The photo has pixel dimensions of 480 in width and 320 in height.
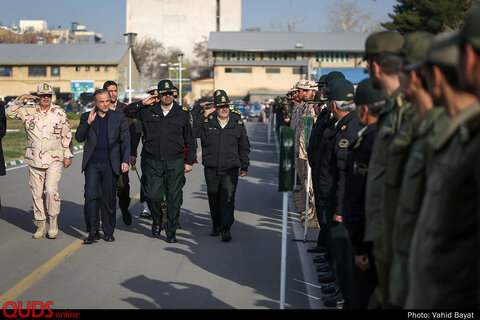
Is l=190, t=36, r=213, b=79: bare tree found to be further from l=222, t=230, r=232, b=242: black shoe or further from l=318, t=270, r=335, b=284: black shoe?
l=318, t=270, r=335, b=284: black shoe

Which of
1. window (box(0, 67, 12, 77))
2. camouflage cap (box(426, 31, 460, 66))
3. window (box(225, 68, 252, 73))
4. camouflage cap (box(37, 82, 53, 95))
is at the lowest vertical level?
camouflage cap (box(37, 82, 53, 95))

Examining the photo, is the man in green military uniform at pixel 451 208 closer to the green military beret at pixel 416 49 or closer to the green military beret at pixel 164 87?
the green military beret at pixel 416 49

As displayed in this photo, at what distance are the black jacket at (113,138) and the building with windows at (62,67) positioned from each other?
84164 mm

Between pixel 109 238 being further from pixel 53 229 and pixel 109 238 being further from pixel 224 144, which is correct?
pixel 224 144

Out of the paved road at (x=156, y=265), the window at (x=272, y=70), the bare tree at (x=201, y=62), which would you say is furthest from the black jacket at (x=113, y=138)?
the bare tree at (x=201, y=62)

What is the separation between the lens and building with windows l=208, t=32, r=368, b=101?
92.8 metres

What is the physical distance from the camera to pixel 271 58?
3760 inches

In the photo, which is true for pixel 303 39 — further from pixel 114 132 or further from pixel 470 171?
pixel 470 171

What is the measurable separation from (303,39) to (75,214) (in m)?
88.1

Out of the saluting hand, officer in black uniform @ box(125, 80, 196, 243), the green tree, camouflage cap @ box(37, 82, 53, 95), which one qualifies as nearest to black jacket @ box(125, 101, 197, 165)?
officer in black uniform @ box(125, 80, 196, 243)

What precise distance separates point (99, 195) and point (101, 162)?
0.49 metres

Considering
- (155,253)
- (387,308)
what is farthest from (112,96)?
(387,308)

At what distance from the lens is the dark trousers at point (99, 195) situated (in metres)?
9.99

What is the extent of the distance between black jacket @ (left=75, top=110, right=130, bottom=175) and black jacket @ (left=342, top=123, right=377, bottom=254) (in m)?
5.57
